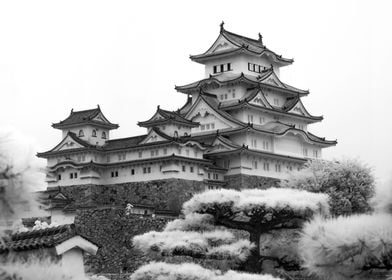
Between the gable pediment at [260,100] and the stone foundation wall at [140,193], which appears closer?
the stone foundation wall at [140,193]

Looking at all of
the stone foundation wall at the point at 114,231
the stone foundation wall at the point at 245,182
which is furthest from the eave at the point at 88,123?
the stone foundation wall at the point at 114,231

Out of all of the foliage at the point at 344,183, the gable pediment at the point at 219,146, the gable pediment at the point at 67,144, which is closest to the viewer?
the foliage at the point at 344,183

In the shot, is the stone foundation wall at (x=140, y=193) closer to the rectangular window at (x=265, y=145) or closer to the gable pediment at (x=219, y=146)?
the gable pediment at (x=219, y=146)

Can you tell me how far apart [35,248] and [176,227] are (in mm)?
15067

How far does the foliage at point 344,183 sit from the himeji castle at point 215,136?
1764 centimetres

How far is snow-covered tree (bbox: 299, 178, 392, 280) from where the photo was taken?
11.7 metres

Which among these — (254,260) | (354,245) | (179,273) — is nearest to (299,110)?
(254,260)

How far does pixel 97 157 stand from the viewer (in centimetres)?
5366

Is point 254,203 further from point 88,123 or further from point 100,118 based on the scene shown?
point 100,118

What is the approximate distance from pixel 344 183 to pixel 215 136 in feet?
73.0

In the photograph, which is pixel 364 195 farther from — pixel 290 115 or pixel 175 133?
pixel 290 115

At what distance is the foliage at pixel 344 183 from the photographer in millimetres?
32406

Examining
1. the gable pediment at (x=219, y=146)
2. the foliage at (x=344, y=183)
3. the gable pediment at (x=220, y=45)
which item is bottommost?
the foliage at (x=344, y=183)

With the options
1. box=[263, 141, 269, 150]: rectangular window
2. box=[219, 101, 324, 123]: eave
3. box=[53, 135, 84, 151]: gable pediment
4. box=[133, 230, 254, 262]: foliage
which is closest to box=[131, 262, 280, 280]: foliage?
Answer: box=[133, 230, 254, 262]: foliage
